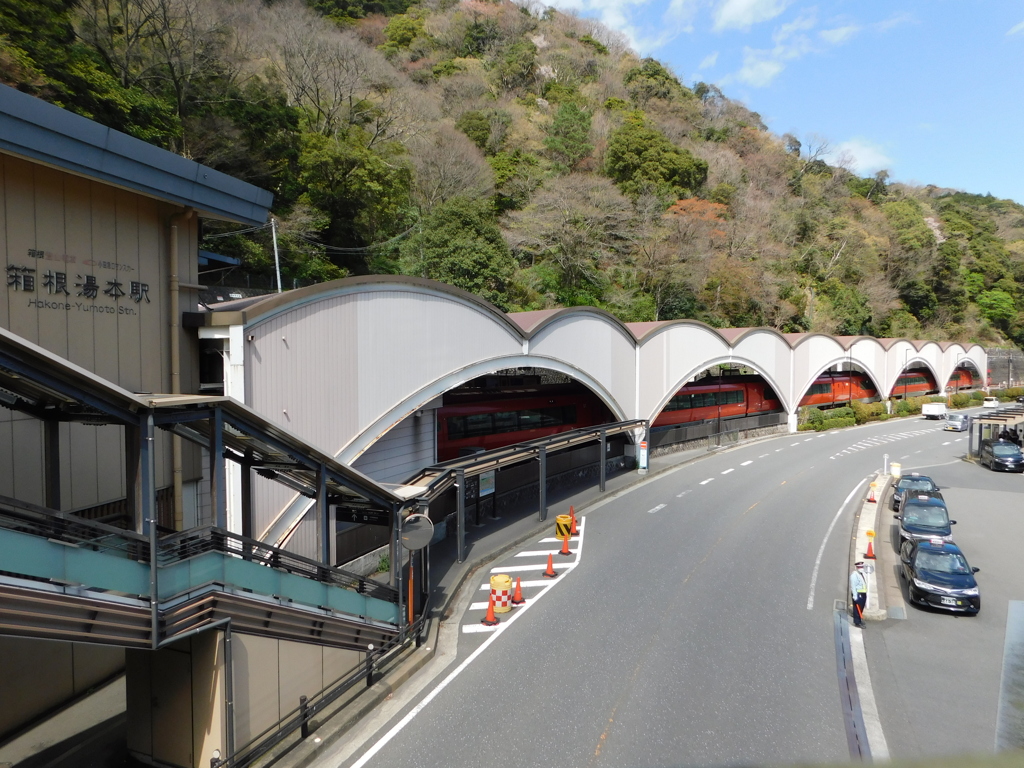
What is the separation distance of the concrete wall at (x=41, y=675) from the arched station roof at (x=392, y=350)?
4236mm

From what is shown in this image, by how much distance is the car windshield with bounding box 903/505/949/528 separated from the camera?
16094mm

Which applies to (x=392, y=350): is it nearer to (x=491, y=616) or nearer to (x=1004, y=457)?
(x=491, y=616)

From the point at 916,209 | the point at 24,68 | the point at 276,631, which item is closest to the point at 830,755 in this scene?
the point at 276,631

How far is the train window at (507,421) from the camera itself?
65.8 ft

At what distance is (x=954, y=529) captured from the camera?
18.0m

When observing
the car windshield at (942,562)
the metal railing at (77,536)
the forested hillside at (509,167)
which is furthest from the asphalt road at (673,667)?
the forested hillside at (509,167)

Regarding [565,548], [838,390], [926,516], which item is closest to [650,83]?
[838,390]

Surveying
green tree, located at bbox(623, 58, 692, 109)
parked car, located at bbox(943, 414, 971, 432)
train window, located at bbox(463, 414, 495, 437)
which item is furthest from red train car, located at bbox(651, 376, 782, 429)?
green tree, located at bbox(623, 58, 692, 109)

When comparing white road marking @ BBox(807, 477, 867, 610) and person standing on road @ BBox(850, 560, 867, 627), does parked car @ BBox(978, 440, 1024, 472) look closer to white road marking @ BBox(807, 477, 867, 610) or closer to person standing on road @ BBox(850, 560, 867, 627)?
white road marking @ BBox(807, 477, 867, 610)

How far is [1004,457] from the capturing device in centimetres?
2723

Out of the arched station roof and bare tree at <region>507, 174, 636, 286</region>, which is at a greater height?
bare tree at <region>507, 174, 636, 286</region>

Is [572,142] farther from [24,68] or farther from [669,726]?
[669,726]

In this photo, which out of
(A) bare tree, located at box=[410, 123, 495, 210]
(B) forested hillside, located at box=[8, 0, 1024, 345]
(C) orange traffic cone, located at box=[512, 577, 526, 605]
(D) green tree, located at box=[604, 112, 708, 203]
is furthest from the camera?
(D) green tree, located at box=[604, 112, 708, 203]

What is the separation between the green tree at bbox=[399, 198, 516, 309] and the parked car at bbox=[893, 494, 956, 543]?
18889mm
